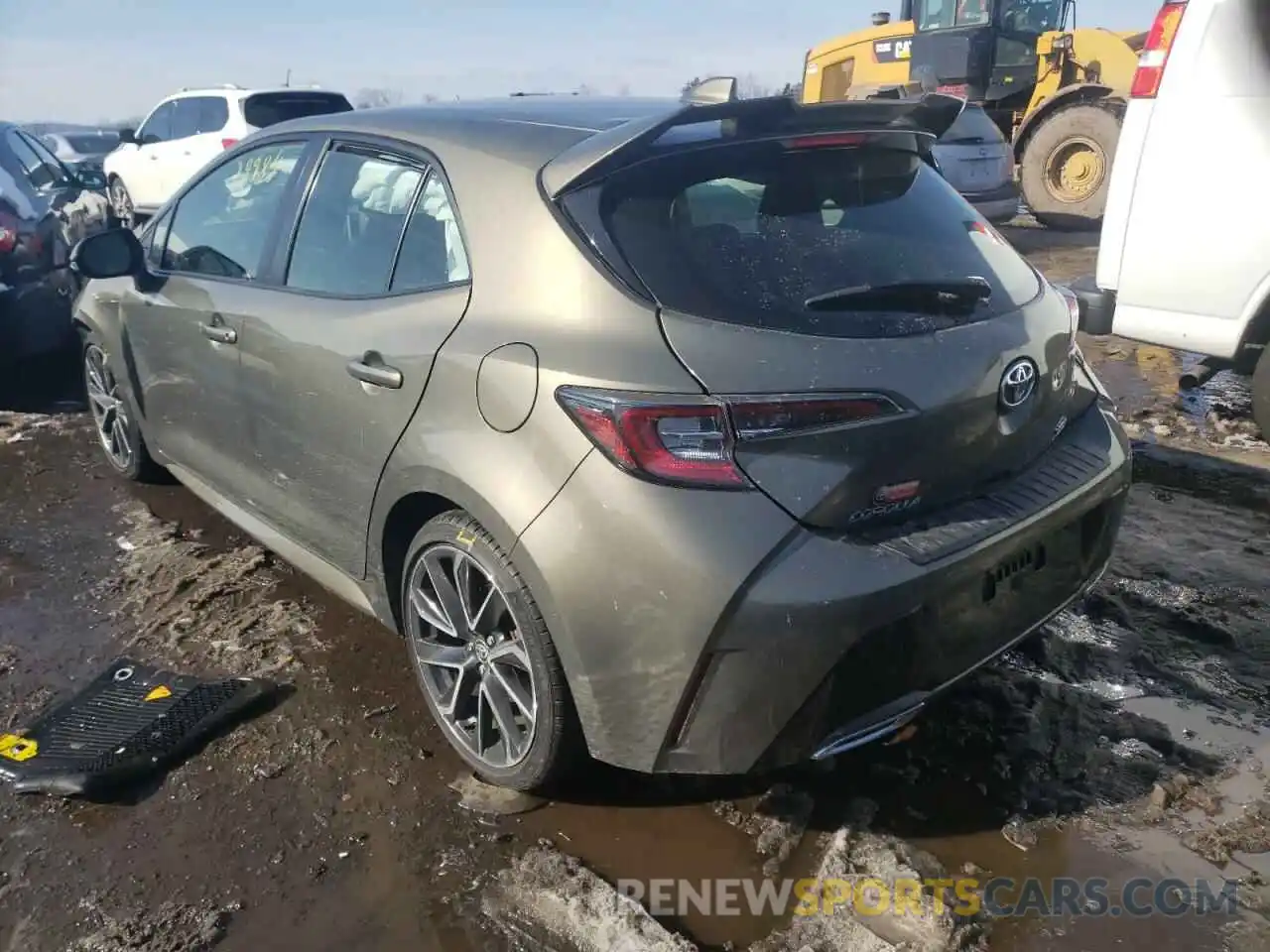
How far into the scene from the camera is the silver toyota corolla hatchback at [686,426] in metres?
2.17

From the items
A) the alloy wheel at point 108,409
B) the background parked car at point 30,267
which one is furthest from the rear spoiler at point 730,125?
the background parked car at point 30,267

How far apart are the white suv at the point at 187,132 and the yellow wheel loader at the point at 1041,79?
7.15m

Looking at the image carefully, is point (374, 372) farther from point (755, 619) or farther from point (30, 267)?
point (30, 267)

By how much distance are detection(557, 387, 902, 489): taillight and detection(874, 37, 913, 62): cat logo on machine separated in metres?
13.4

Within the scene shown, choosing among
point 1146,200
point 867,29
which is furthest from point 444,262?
point 867,29

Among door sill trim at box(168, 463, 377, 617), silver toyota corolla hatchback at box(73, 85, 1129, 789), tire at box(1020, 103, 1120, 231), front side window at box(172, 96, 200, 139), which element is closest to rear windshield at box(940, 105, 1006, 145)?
tire at box(1020, 103, 1120, 231)

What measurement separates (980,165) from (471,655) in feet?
34.1

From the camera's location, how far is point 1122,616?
3520 mm

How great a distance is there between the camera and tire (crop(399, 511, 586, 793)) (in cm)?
244

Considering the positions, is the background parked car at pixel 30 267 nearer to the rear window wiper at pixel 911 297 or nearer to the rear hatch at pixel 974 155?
the rear window wiper at pixel 911 297

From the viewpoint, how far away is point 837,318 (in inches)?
91.0

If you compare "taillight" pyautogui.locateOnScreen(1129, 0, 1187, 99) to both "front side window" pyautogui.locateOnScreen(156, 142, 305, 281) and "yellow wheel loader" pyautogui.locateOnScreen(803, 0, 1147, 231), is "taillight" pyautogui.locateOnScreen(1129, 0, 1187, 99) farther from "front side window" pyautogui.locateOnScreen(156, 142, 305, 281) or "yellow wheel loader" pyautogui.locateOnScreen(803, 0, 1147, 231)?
"yellow wheel loader" pyautogui.locateOnScreen(803, 0, 1147, 231)

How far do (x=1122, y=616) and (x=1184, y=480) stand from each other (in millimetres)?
1535

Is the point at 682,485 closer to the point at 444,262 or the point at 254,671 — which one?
the point at 444,262
